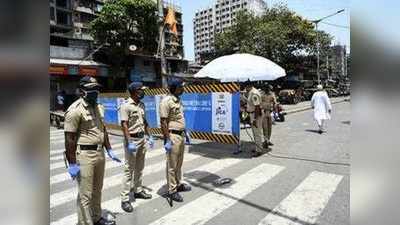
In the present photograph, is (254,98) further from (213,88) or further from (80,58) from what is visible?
(80,58)

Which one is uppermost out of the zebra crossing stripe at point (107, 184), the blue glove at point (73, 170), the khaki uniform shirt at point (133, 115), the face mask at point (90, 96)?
the face mask at point (90, 96)

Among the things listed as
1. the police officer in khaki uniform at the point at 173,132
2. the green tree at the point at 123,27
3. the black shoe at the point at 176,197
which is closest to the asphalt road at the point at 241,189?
the black shoe at the point at 176,197

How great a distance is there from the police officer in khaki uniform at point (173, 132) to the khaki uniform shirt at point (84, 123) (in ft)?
4.88

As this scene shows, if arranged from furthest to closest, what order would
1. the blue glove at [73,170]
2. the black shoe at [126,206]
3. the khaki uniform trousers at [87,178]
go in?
the black shoe at [126,206], the khaki uniform trousers at [87,178], the blue glove at [73,170]

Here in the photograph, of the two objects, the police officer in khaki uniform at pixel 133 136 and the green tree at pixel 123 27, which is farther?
the green tree at pixel 123 27

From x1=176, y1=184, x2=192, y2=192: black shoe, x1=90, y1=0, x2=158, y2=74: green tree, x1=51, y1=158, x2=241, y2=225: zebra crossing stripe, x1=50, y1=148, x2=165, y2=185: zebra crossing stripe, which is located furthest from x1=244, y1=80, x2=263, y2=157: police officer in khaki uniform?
x1=90, y1=0, x2=158, y2=74: green tree

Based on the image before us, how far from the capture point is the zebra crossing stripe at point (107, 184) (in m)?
6.16

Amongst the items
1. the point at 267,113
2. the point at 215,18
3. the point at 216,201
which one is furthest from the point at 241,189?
the point at 215,18

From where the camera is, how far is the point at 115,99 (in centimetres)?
1539

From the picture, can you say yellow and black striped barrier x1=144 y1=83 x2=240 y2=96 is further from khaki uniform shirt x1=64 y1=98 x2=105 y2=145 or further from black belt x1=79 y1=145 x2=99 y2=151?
black belt x1=79 y1=145 x2=99 y2=151

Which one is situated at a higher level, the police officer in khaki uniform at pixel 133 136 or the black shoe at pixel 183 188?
the police officer in khaki uniform at pixel 133 136

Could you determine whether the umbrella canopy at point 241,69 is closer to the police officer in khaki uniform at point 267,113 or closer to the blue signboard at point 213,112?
the blue signboard at point 213,112
